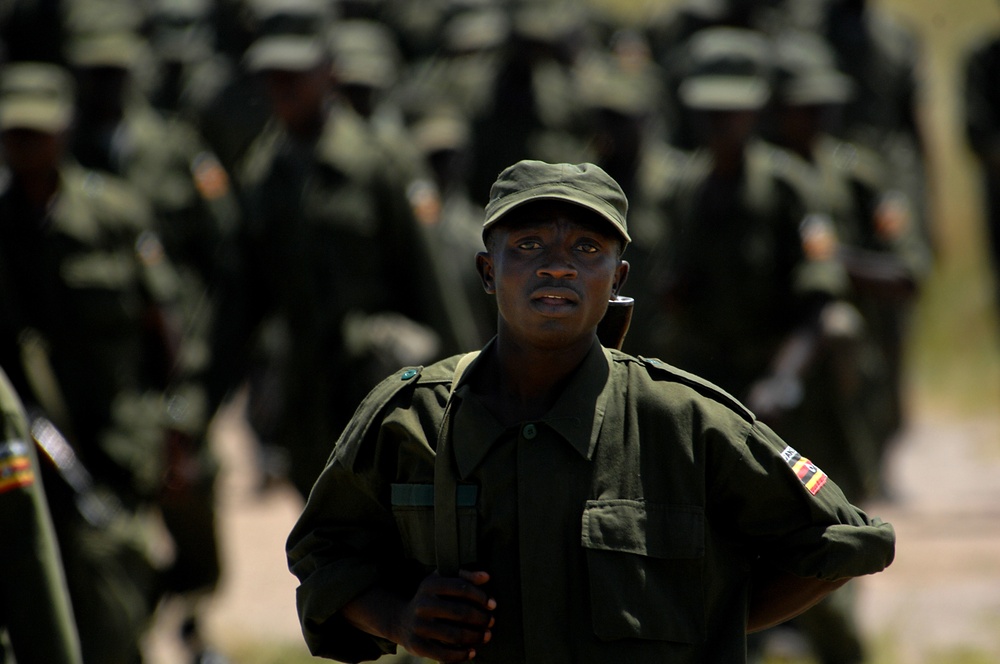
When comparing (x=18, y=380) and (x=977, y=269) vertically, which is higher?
(x=977, y=269)

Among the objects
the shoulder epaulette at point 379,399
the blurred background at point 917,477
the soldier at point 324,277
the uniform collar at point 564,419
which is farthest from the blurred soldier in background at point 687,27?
the uniform collar at point 564,419

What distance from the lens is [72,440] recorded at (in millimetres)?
7148

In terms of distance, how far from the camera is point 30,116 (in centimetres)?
725

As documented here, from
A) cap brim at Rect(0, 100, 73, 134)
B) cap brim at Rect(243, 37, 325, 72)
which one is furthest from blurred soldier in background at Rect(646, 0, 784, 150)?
cap brim at Rect(0, 100, 73, 134)

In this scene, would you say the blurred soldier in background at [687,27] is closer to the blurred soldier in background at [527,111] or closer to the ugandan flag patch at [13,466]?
the blurred soldier in background at [527,111]

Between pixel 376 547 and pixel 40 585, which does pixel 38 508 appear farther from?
pixel 376 547

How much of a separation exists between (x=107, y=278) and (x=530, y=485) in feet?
13.5

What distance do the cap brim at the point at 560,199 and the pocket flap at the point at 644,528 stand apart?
47 cm

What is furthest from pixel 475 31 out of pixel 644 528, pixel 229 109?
pixel 644 528

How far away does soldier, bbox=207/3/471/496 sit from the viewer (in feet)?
23.9

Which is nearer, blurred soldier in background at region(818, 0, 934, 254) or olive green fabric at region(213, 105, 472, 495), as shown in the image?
olive green fabric at region(213, 105, 472, 495)

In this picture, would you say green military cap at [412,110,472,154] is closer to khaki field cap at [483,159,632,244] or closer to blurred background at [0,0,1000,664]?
blurred background at [0,0,1000,664]

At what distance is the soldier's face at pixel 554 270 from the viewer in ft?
→ 11.4

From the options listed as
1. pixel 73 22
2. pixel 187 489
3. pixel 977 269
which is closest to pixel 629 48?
pixel 977 269
